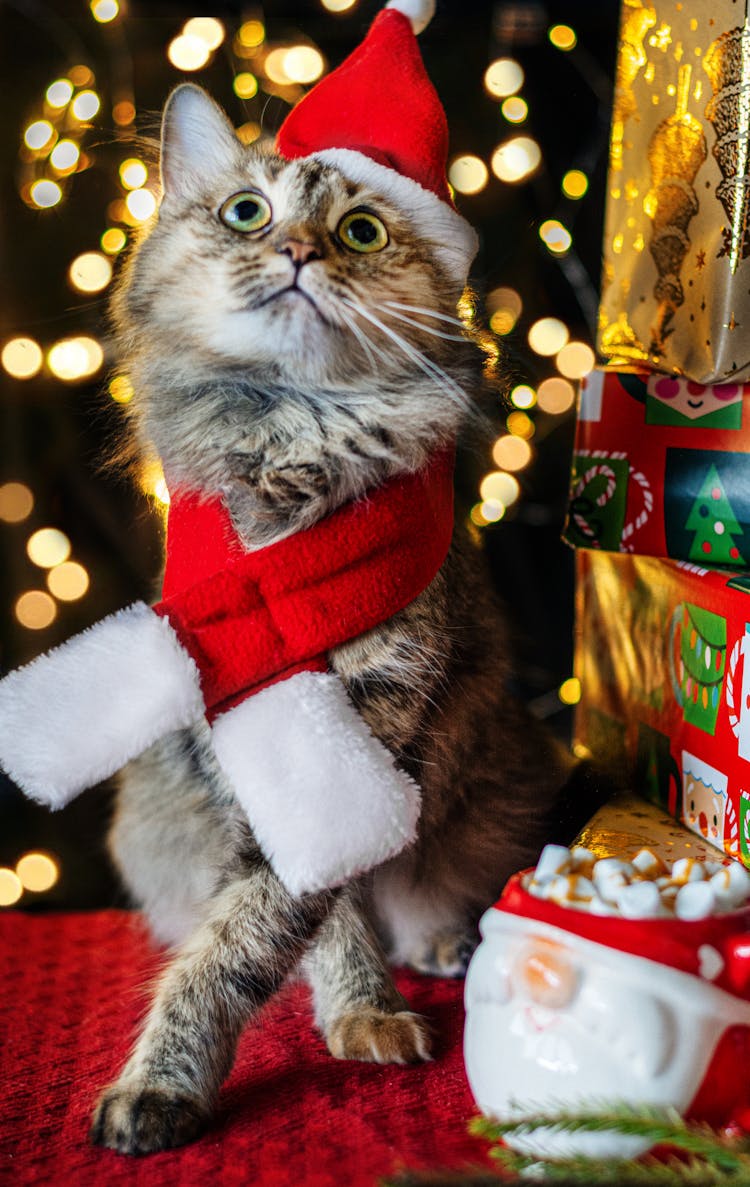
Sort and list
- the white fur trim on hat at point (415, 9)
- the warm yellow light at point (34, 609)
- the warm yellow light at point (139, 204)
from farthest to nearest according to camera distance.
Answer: the warm yellow light at point (34, 609), the warm yellow light at point (139, 204), the white fur trim on hat at point (415, 9)

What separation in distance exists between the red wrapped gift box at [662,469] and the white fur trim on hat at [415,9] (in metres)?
→ 0.39

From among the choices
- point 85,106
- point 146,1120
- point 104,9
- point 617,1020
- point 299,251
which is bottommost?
point 146,1120

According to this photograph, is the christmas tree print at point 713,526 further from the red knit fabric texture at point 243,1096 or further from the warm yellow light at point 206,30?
the warm yellow light at point 206,30

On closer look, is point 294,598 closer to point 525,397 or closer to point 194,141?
point 194,141

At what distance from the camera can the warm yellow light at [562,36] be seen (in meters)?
1.39

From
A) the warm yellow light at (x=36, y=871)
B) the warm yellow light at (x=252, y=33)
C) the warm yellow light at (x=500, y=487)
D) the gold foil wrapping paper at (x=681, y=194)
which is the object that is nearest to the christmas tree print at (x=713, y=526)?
the gold foil wrapping paper at (x=681, y=194)

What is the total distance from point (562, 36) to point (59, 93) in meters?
0.61

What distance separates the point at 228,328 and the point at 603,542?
19.1 inches

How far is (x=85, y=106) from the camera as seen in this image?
1271 millimetres

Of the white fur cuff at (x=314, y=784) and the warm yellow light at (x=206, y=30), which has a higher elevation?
the warm yellow light at (x=206, y=30)

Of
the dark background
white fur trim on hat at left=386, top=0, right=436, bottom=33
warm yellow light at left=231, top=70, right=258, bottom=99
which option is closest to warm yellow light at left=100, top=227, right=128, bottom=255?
the dark background

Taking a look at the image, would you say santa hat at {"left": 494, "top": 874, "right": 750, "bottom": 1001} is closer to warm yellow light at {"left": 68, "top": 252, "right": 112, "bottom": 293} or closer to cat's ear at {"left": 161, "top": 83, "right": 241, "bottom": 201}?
cat's ear at {"left": 161, "top": 83, "right": 241, "bottom": 201}

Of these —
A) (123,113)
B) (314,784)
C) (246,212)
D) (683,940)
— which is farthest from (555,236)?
(683,940)

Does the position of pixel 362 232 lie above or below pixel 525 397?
above
